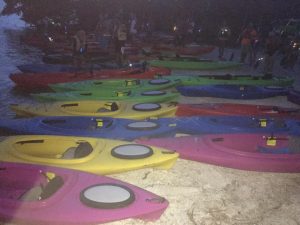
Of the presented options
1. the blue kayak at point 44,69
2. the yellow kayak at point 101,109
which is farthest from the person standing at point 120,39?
the yellow kayak at point 101,109

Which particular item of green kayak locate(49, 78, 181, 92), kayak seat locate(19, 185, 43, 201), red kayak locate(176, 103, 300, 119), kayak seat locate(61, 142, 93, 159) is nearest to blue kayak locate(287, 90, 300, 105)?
red kayak locate(176, 103, 300, 119)

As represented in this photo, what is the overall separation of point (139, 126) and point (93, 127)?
972mm

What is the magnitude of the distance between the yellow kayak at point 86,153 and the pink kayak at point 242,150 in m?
0.61

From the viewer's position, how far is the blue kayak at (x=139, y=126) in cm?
663

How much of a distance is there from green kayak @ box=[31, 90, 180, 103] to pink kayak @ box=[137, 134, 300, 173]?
9.34 feet

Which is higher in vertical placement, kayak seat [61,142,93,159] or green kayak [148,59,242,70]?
green kayak [148,59,242,70]

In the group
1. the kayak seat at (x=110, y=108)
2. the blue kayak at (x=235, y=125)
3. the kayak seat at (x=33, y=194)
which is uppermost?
the kayak seat at (x=110, y=108)

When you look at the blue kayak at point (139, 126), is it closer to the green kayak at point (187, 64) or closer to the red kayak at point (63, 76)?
the red kayak at point (63, 76)

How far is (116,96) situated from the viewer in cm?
930

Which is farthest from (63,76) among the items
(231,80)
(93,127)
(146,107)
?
(231,80)

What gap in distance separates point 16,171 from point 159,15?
29.7 metres

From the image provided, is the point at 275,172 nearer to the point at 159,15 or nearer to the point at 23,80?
the point at 23,80

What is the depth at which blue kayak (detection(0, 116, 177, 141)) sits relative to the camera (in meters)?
6.59

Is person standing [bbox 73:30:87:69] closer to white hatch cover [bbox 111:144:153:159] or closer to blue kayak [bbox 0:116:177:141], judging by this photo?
blue kayak [bbox 0:116:177:141]
